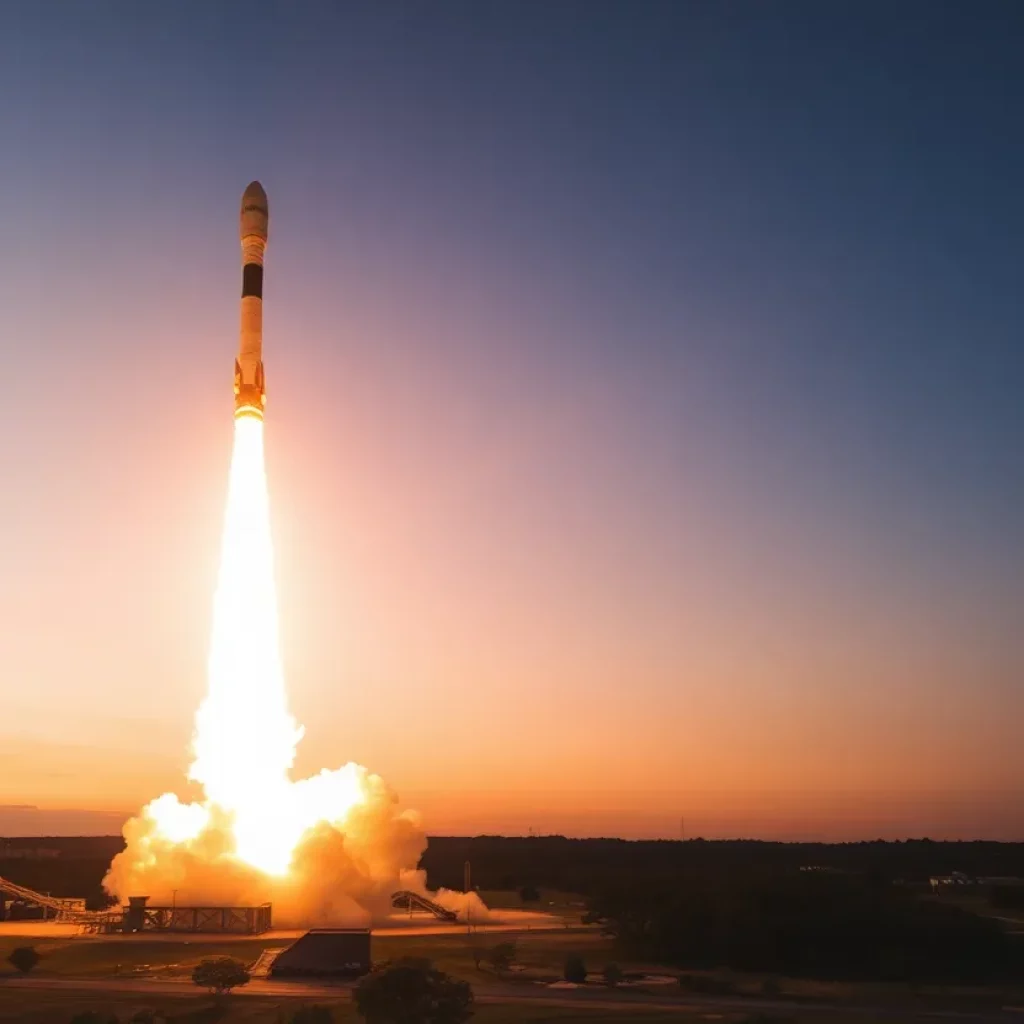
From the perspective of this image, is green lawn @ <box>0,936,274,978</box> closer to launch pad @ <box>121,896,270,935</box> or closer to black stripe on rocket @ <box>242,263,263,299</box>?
launch pad @ <box>121,896,270,935</box>

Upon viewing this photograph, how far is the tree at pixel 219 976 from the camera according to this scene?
142 feet

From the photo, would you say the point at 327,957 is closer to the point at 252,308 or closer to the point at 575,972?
the point at 575,972

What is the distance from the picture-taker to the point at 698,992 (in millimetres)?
46281

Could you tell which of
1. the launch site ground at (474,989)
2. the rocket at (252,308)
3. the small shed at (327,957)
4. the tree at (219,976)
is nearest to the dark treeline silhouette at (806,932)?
the launch site ground at (474,989)

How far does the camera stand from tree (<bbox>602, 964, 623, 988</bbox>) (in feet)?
155

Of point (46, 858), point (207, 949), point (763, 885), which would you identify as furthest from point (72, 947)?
point (46, 858)

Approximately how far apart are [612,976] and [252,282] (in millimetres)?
40423

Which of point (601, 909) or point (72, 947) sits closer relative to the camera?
point (72, 947)

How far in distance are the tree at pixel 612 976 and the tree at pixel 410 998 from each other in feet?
39.0

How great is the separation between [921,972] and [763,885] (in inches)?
575

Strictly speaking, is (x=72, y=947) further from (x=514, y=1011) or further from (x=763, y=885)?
(x=763, y=885)

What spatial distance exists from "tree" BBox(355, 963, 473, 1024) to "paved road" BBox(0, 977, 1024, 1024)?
581 centimetres

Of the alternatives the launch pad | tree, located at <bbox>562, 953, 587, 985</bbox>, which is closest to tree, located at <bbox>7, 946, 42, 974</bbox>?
the launch pad

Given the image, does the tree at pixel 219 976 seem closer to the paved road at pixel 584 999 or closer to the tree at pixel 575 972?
A: the paved road at pixel 584 999
